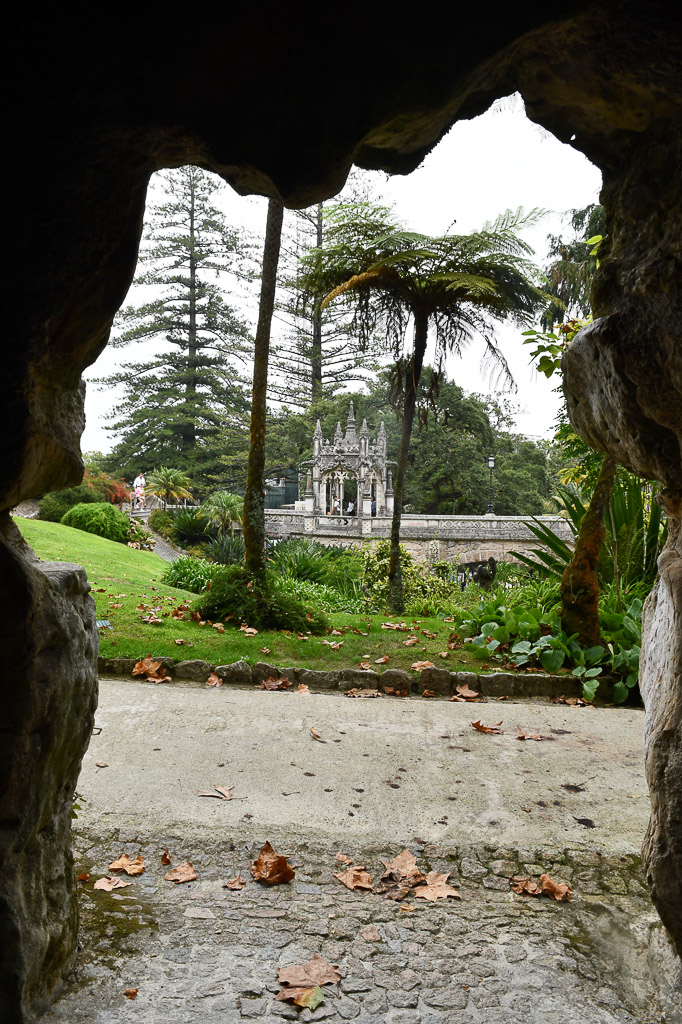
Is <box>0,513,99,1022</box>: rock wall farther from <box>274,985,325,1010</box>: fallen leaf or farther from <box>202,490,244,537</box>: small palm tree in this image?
<box>202,490,244,537</box>: small palm tree

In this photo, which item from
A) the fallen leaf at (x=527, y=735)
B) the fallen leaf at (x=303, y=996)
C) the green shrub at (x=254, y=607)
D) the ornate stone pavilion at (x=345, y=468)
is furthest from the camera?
the ornate stone pavilion at (x=345, y=468)

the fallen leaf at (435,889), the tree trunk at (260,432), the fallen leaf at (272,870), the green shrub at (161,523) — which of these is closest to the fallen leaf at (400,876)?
the fallen leaf at (435,889)

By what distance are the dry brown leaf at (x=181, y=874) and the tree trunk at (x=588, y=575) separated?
14.8ft

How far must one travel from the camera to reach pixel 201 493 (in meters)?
27.5

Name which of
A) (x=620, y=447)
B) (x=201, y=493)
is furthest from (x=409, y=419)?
(x=201, y=493)

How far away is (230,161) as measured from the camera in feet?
5.98

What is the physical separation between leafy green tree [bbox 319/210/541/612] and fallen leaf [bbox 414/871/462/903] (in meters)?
6.75

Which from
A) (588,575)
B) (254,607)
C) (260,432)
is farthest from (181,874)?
(260,432)

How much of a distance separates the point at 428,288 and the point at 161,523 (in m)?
13.4

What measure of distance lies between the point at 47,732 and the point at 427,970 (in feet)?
5.30

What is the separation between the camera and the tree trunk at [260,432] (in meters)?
7.55

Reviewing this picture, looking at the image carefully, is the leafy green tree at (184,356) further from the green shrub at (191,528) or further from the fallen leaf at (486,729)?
the fallen leaf at (486,729)

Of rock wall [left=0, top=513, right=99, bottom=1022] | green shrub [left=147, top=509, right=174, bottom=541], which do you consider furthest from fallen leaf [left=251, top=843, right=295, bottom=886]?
green shrub [left=147, top=509, right=174, bottom=541]

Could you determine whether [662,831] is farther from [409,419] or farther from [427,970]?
[409,419]
